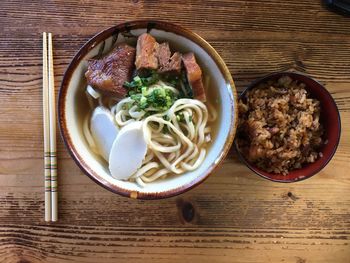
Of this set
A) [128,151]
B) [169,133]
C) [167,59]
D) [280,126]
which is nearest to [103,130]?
[128,151]

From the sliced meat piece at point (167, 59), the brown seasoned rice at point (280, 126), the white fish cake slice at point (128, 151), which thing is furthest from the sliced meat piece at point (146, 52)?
the brown seasoned rice at point (280, 126)

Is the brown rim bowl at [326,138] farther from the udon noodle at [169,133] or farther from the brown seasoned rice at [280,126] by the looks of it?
the udon noodle at [169,133]

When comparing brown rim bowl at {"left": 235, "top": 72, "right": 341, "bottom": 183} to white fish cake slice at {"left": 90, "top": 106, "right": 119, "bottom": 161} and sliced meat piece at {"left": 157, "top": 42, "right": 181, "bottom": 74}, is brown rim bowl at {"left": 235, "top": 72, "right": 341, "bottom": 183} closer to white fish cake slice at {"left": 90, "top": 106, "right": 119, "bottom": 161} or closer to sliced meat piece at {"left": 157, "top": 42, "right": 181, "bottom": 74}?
sliced meat piece at {"left": 157, "top": 42, "right": 181, "bottom": 74}

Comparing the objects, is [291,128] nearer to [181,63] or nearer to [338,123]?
[338,123]

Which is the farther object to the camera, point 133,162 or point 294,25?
point 294,25

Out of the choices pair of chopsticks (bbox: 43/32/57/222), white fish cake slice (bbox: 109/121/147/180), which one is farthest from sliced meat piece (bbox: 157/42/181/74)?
pair of chopsticks (bbox: 43/32/57/222)

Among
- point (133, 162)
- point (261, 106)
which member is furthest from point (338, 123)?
point (133, 162)
